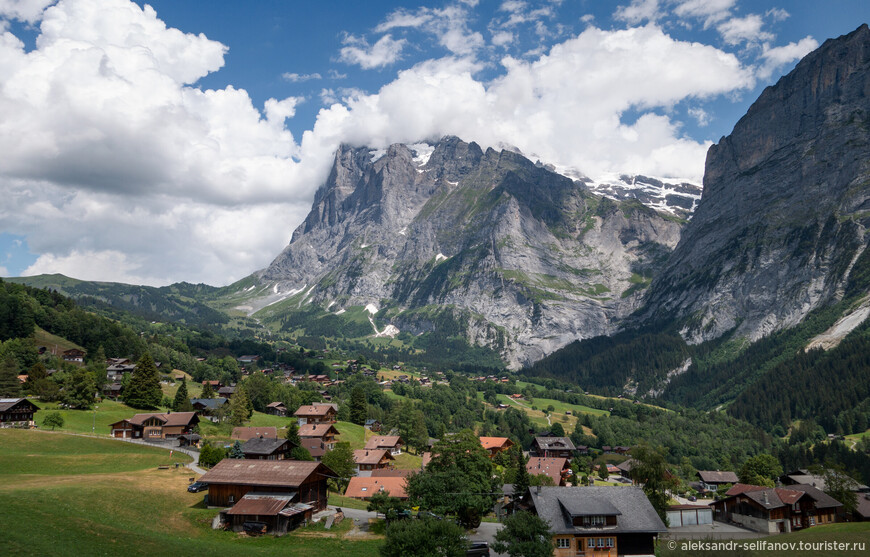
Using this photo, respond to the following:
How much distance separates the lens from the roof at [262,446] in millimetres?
78688

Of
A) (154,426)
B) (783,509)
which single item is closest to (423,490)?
(783,509)

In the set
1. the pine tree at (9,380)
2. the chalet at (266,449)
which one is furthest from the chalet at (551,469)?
the pine tree at (9,380)

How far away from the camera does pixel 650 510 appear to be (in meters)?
53.8

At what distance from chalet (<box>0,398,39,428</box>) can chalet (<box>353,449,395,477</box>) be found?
48533mm

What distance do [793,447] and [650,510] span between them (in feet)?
409

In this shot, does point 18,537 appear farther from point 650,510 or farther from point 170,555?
point 650,510

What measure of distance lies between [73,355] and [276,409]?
5155 cm

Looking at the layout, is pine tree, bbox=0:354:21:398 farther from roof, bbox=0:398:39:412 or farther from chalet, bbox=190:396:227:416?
chalet, bbox=190:396:227:416

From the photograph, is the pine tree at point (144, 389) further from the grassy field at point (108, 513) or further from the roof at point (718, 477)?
the roof at point (718, 477)

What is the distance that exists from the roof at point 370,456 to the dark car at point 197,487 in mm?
34951

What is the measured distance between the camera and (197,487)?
60156mm

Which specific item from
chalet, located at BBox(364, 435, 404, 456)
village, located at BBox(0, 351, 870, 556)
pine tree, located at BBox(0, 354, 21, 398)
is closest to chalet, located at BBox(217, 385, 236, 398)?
village, located at BBox(0, 351, 870, 556)

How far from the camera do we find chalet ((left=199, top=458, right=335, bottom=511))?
5612cm

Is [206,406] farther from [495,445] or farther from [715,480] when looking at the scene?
[715,480]
